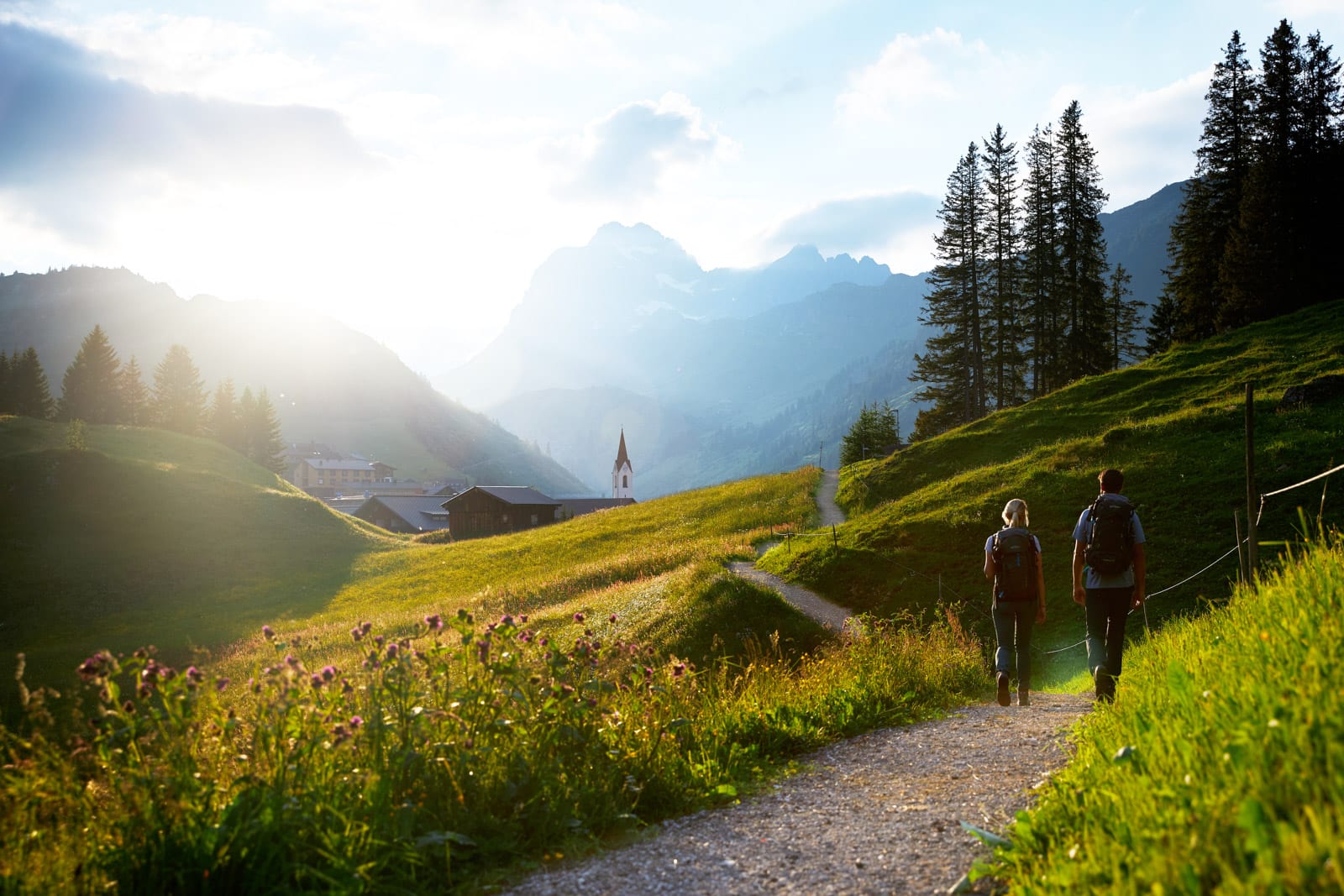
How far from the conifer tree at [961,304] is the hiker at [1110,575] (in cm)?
5309

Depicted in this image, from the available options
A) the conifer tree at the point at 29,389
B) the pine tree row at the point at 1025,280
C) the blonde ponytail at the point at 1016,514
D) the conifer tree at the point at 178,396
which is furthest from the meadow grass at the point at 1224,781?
the conifer tree at the point at 29,389

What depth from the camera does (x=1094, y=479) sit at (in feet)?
85.3

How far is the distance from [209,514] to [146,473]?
25.1 feet

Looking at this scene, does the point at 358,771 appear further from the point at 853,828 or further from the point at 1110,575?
the point at 1110,575

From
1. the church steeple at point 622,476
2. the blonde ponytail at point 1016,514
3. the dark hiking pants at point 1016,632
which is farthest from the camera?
the church steeple at point 622,476

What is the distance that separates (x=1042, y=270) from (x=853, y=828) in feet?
203

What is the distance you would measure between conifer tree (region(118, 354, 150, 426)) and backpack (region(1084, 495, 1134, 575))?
4377 inches

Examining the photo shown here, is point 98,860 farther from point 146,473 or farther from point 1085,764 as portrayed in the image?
point 146,473

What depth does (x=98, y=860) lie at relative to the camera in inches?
150

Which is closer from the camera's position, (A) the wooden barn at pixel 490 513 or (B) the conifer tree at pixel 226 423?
(A) the wooden barn at pixel 490 513

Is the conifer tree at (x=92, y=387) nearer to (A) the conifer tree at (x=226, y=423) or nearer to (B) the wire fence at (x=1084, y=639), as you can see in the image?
(A) the conifer tree at (x=226, y=423)

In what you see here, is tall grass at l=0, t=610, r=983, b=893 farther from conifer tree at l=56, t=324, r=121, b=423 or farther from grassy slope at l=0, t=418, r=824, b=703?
conifer tree at l=56, t=324, r=121, b=423

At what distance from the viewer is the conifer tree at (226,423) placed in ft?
332

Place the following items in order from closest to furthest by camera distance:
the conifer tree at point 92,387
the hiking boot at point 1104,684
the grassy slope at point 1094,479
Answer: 1. the hiking boot at point 1104,684
2. the grassy slope at point 1094,479
3. the conifer tree at point 92,387
